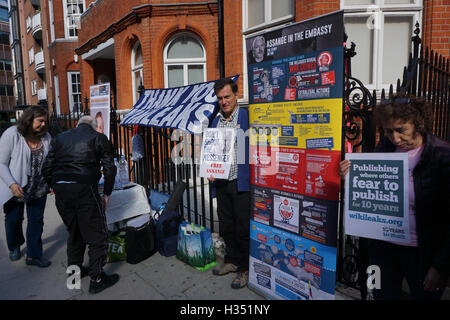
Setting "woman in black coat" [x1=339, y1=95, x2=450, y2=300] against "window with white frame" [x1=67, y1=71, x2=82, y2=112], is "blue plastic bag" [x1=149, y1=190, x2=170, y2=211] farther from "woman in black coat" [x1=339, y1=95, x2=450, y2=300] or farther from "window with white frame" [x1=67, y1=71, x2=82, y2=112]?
"window with white frame" [x1=67, y1=71, x2=82, y2=112]

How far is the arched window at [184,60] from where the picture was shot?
29.7ft

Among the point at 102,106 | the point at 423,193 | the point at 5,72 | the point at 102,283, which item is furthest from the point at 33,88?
the point at 423,193

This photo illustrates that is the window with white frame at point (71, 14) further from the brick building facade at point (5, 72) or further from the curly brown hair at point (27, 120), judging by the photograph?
the brick building facade at point (5, 72)

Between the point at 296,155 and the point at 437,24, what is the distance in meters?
4.63

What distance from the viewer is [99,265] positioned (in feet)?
10.7

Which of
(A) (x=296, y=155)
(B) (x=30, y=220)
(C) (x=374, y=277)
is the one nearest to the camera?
(C) (x=374, y=277)

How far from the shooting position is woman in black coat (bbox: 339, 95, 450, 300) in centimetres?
178

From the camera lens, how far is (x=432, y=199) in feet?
6.01

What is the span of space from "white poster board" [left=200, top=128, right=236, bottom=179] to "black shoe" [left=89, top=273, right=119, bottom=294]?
64.2 inches

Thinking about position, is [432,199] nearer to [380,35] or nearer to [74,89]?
[380,35]

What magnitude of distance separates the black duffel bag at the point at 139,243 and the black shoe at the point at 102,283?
0.45 m

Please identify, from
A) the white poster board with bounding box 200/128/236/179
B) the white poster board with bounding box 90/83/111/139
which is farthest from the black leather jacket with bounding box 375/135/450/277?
the white poster board with bounding box 90/83/111/139

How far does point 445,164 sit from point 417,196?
26 centimetres
